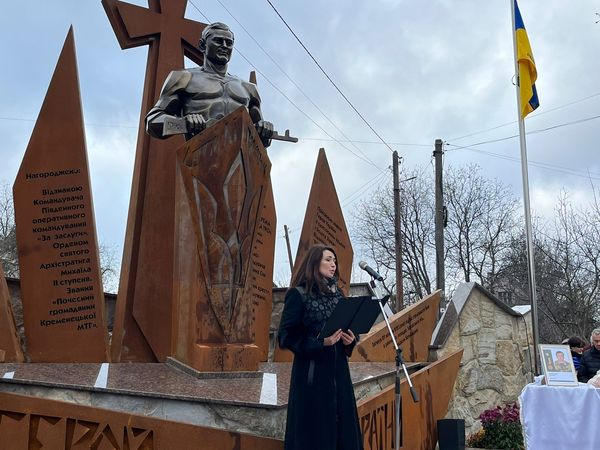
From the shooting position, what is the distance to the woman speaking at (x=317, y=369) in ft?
10.8

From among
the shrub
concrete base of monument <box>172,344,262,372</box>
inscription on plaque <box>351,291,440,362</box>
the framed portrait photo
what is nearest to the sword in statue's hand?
concrete base of monument <box>172,344,262,372</box>

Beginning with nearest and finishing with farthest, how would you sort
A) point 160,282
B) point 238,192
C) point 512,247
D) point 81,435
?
point 81,435 < point 238,192 < point 160,282 < point 512,247

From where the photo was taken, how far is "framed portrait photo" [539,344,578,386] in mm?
5418

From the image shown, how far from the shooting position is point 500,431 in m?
7.35

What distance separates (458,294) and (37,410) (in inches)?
241

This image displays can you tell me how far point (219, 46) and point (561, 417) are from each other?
4.50m

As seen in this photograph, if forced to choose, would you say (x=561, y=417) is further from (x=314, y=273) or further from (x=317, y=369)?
(x=314, y=273)

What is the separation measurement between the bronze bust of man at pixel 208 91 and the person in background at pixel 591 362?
3843 millimetres

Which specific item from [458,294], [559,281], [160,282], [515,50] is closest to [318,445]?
[160,282]

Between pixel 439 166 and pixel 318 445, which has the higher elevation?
pixel 439 166

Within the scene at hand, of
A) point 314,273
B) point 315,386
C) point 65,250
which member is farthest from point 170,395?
point 65,250

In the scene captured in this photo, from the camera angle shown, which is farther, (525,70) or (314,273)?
(525,70)

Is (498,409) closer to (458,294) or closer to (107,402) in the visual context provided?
(458,294)

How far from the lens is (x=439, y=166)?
19.4m
